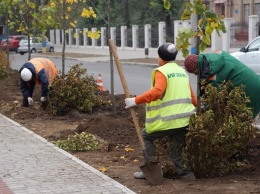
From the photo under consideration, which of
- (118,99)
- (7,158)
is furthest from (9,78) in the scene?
(7,158)

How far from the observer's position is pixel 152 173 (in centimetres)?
696

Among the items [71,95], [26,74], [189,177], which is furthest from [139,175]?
[26,74]

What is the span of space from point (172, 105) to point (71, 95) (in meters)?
5.34

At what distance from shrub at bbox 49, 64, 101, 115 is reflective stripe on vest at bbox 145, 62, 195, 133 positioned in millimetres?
5131

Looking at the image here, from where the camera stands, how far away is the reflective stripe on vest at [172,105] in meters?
6.91

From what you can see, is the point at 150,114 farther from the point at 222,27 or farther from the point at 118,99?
the point at 118,99

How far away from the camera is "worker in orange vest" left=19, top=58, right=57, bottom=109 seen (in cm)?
1226

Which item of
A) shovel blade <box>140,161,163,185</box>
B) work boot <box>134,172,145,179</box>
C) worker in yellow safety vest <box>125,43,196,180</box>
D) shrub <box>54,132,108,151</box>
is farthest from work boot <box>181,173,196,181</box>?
shrub <box>54,132,108,151</box>

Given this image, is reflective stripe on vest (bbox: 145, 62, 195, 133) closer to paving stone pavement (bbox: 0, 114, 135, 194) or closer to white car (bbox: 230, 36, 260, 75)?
paving stone pavement (bbox: 0, 114, 135, 194)

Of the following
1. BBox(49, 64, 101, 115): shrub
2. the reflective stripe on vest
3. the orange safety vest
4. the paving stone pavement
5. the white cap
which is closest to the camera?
the paving stone pavement

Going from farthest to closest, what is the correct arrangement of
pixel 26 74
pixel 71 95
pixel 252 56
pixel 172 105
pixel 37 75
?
1. pixel 252 56
2. pixel 37 75
3. pixel 26 74
4. pixel 71 95
5. pixel 172 105

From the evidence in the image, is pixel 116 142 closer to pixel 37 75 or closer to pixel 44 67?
pixel 37 75

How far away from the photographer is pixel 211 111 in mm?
6840

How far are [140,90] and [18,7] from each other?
439 cm
